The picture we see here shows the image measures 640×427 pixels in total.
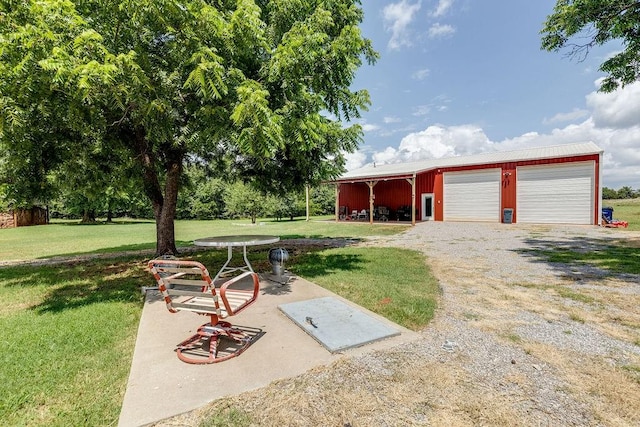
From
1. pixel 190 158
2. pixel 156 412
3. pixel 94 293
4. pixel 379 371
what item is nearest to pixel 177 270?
pixel 156 412

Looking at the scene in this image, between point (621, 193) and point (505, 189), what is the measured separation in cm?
5846

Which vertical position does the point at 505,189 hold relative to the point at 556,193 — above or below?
above

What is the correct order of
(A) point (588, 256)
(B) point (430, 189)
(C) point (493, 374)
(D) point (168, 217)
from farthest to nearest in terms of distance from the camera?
1. (B) point (430, 189)
2. (D) point (168, 217)
3. (A) point (588, 256)
4. (C) point (493, 374)

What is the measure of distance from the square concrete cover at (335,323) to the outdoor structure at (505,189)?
15672mm

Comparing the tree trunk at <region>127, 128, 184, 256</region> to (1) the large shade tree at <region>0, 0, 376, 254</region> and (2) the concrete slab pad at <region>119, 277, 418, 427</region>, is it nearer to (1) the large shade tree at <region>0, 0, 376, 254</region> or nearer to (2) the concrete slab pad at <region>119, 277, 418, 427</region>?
(1) the large shade tree at <region>0, 0, 376, 254</region>

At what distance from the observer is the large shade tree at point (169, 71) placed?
378 centimetres

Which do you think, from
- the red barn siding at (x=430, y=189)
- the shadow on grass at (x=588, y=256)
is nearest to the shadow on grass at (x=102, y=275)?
the shadow on grass at (x=588, y=256)

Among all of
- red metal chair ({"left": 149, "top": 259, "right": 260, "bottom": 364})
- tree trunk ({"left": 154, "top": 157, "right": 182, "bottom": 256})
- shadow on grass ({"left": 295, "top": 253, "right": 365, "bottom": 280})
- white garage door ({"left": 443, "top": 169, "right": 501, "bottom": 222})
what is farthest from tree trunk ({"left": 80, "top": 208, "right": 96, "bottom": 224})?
red metal chair ({"left": 149, "top": 259, "right": 260, "bottom": 364})

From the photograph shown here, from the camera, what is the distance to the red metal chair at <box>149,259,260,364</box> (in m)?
2.95

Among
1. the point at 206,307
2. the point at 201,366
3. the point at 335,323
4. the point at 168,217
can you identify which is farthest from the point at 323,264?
the point at 201,366

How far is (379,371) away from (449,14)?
15909 mm

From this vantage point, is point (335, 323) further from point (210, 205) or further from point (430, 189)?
point (210, 205)

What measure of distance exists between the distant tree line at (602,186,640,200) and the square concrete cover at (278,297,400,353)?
71739 millimetres

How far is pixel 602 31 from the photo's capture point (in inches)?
360
